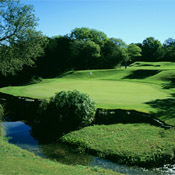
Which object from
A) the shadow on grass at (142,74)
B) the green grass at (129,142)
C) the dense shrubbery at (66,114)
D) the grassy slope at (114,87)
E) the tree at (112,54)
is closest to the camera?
the green grass at (129,142)

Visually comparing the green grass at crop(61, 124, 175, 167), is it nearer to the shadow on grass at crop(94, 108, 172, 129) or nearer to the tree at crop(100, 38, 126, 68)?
the shadow on grass at crop(94, 108, 172, 129)

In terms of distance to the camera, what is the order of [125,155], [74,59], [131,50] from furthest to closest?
1. [131,50]
2. [74,59]
3. [125,155]

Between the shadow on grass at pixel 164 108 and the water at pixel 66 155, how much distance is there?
5114 millimetres

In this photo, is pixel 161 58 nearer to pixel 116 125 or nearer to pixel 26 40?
pixel 26 40

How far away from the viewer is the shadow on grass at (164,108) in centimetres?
1578

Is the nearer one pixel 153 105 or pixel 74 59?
pixel 153 105

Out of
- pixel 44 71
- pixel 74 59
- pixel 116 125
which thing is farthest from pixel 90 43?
pixel 116 125

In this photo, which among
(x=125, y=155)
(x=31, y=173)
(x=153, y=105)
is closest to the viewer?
(x=31, y=173)

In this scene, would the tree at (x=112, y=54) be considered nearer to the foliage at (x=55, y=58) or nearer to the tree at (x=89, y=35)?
the tree at (x=89, y=35)

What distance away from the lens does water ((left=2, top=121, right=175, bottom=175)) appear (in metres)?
10.8

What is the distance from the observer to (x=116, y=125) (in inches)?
626

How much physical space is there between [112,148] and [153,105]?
21.6 feet

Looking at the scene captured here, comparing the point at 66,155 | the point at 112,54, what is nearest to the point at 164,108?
the point at 66,155

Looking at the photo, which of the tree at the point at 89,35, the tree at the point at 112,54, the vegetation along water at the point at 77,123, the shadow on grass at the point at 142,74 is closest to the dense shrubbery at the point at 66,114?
the vegetation along water at the point at 77,123
